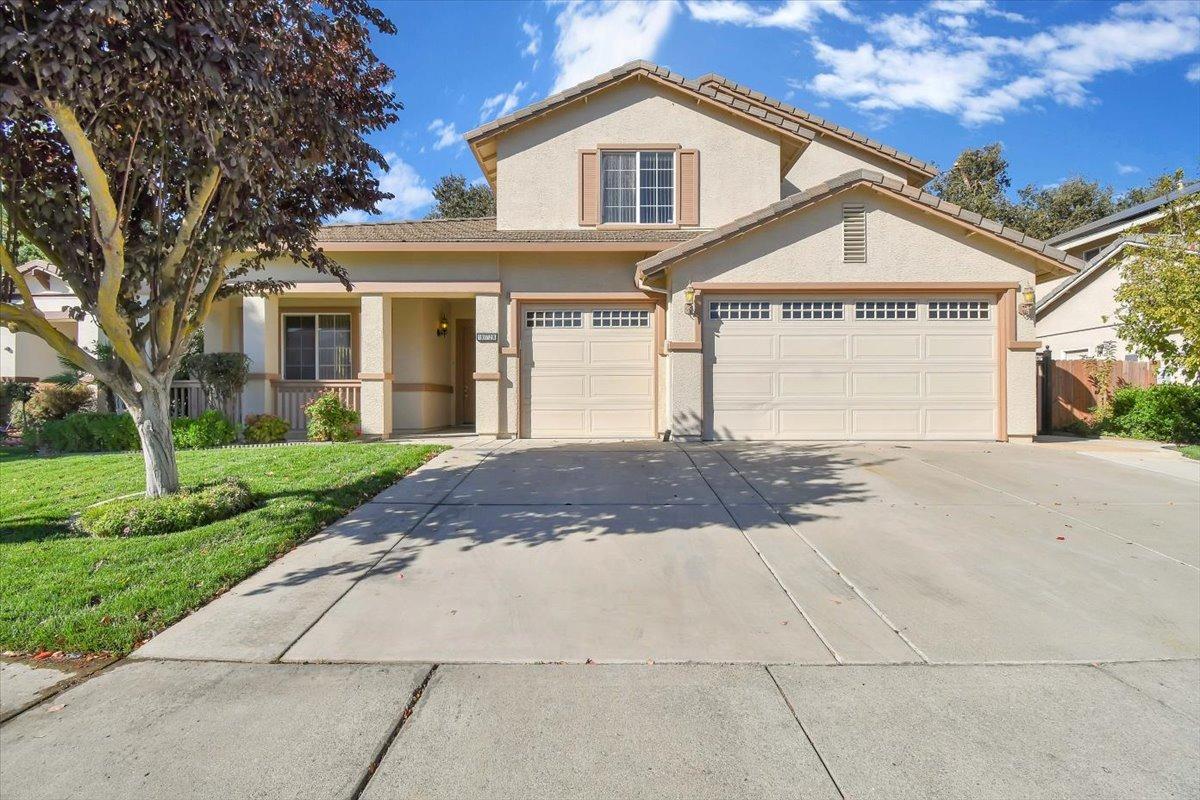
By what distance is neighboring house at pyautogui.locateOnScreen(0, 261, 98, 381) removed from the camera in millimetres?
15977

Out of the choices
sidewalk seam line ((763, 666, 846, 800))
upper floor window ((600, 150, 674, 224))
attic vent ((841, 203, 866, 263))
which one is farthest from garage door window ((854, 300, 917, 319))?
sidewalk seam line ((763, 666, 846, 800))

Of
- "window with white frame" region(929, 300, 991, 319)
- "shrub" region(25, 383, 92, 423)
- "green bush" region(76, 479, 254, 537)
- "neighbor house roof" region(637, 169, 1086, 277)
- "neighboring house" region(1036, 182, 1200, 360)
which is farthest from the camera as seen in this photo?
"neighboring house" region(1036, 182, 1200, 360)

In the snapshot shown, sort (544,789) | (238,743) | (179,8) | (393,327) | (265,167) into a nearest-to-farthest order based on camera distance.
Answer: (544,789) < (238,743) < (179,8) < (265,167) < (393,327)

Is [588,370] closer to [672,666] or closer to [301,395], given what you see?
[301,395]

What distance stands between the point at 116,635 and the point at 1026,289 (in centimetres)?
1254

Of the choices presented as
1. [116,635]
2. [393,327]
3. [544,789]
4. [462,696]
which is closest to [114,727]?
[116,635]

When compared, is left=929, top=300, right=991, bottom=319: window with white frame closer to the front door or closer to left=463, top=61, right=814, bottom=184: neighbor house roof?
left=463, top=61, right=814, bottom=184: neighbor house roof

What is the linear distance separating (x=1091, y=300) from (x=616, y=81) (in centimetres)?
1374

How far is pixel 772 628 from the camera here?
12.8ft

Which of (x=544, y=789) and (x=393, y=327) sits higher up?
(x=393, y=327)

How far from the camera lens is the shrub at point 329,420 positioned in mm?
11484

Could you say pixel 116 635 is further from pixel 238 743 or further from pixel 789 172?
pixel 789 172

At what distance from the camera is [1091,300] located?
1636 centimetres

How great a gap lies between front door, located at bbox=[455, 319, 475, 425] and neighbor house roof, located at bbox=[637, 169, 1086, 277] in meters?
6.92
